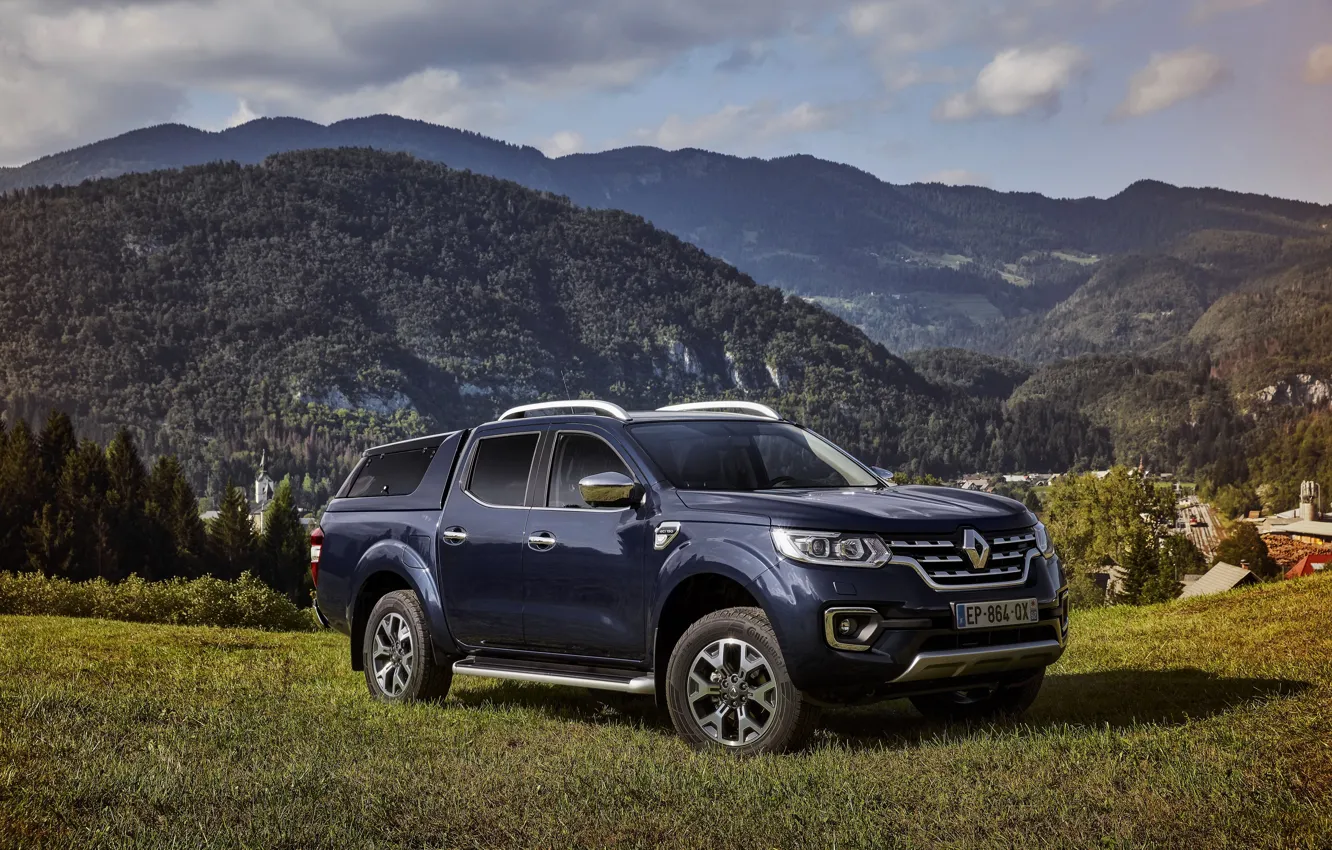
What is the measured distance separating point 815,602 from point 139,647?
969 cm

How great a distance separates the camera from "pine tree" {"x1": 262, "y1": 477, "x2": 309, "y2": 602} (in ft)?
316

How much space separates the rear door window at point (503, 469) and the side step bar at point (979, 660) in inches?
117

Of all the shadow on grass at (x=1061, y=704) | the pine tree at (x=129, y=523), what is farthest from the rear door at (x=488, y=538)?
the pine tree at (x=129, y=523)

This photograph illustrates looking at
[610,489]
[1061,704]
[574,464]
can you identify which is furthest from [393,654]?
[1061,704]

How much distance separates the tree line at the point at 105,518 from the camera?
7788 cm

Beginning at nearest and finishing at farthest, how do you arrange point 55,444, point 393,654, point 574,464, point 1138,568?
point 574,464 < point 393,654 < point 1138,568 < point 55,444

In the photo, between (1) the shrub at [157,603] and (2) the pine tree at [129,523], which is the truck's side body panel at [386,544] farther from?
(2) the pine tree at [129,523]

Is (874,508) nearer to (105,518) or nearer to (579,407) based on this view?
(579,407)

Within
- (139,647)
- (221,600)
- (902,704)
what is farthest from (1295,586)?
(221,600)

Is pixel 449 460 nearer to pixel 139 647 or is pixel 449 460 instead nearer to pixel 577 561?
pixel 577 561

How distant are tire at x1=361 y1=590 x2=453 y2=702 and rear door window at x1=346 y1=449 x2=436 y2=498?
0.79 meters

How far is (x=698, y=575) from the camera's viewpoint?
774 cm

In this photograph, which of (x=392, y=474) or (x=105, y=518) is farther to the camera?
(x=105, y=518)

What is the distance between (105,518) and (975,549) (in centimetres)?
8182
